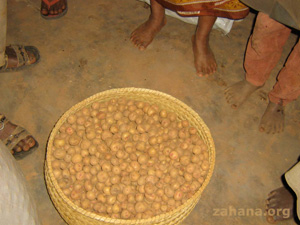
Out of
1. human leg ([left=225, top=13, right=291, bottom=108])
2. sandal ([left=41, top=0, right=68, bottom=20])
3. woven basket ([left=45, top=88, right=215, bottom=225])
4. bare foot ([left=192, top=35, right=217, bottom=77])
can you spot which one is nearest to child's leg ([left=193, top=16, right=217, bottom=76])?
bare foot ([left=192, top=35, right=217, bottom=77])

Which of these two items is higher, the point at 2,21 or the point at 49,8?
the point at 2,21

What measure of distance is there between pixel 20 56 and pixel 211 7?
3.98ft

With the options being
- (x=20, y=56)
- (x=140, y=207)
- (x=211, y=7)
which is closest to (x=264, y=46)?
(x=211, y=7)

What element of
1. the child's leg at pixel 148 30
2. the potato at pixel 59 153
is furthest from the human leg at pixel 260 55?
the potato at pixel 59 153

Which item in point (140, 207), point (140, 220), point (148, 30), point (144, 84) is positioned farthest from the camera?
point (148, 30)

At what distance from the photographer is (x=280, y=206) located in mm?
1518

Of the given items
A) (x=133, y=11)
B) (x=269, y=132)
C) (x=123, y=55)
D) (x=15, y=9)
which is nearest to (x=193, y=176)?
(x=269, y=132)

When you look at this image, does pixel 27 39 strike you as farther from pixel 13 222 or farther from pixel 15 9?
pixel 13 222

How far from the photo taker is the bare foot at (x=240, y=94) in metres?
1.87

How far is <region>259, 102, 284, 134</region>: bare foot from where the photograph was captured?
5.90 ft

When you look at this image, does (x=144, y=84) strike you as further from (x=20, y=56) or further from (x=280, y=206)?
(x=280, y=206)

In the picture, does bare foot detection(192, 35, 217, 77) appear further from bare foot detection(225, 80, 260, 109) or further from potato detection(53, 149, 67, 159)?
potato detection(53, 149, 67, 159)

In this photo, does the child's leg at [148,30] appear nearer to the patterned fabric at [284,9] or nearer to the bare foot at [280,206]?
the patterned fabric at [284,9]

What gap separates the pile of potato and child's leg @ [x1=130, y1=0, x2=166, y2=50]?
2.25ft
